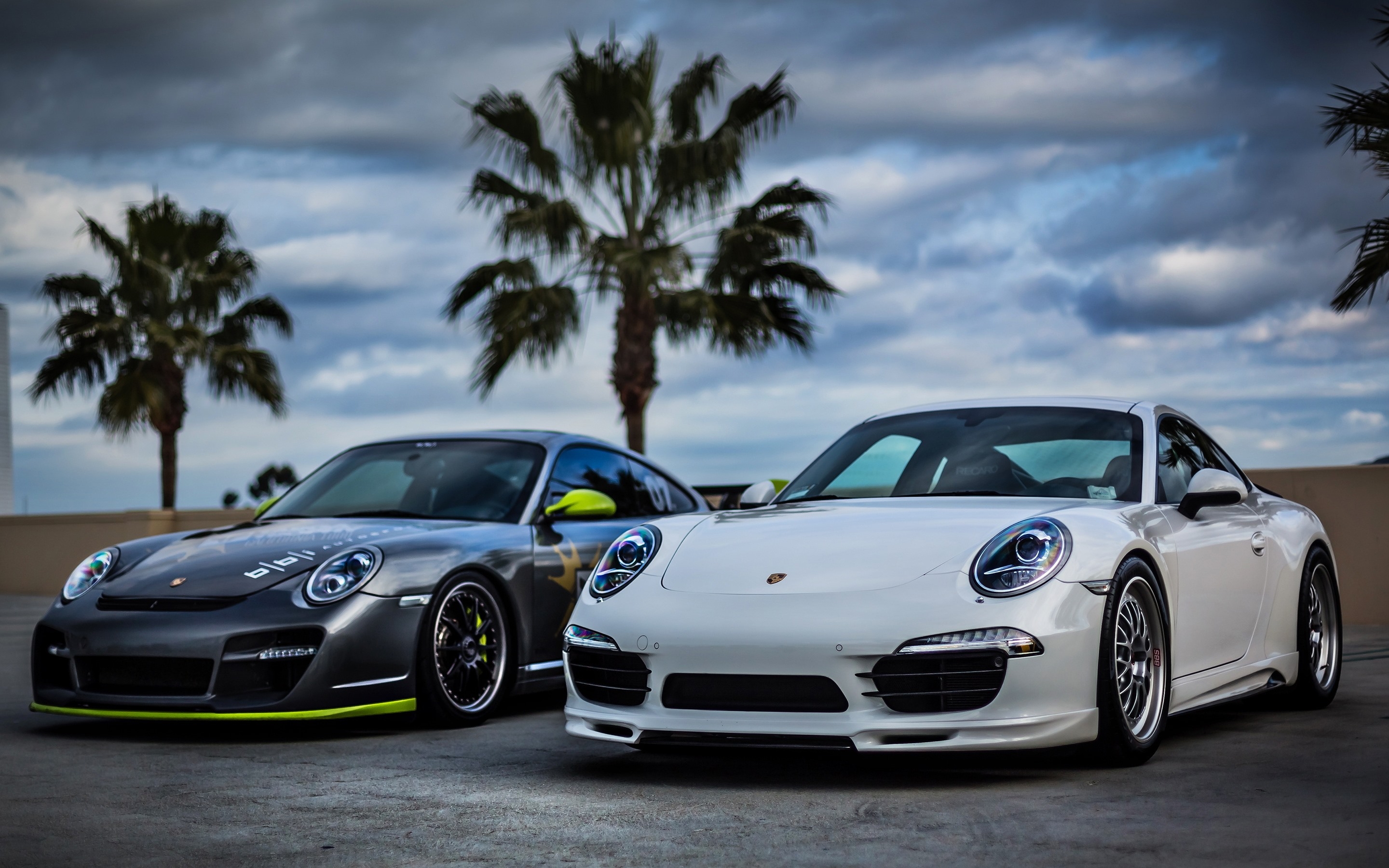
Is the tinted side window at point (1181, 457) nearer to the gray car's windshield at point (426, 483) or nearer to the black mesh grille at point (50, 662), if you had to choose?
the gray car's windshield at point (426, 483)

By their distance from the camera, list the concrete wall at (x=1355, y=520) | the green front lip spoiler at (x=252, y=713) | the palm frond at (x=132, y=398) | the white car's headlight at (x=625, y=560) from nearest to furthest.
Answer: the white car's headlight at (x=625, y=560), the green front lip spoiler at (x=252, y=713), the concrete wall at (x=1355, y=520), the palm frond at (x=132, y=398)

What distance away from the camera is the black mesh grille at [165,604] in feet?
19.9

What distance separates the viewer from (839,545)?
16.1 ft

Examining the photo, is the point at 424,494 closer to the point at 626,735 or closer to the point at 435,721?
the point at 435,721

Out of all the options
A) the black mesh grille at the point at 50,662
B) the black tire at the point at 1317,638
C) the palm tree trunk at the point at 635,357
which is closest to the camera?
the black mesh grille at the point at 50,662

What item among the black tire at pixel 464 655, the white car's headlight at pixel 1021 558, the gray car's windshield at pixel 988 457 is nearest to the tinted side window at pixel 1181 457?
the gray car's windshield at pixel 988 457

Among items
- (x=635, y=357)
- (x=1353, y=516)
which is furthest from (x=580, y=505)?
(x=635, y=357)

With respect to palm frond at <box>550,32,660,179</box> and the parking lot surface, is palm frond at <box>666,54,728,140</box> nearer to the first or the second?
palm frond at <box>550,32,660,179</box>

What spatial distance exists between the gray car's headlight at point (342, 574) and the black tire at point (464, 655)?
313 millimetres

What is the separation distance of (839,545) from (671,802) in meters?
1.01

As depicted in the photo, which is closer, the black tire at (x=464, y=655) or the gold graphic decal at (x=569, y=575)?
the black tire at (x=464, y=655)

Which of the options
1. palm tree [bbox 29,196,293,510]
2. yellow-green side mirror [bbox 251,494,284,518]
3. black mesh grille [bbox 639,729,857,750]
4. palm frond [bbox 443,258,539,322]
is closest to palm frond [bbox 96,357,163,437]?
palm tree [bbox 29,196,293,510]

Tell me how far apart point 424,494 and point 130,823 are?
343 cm

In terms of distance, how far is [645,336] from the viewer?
19766mm
